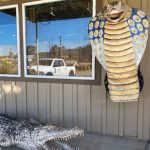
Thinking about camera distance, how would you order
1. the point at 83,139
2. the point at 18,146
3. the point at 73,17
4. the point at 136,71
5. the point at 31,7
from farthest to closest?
the point at 31,7 → the point at 73,17 → the point at 83,139 → the point at 18,146 → the point at 136,71

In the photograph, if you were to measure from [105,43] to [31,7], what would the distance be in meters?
1.70

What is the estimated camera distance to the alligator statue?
2785 millimetres

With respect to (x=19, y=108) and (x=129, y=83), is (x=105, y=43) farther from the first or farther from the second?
(x=19, y=108)

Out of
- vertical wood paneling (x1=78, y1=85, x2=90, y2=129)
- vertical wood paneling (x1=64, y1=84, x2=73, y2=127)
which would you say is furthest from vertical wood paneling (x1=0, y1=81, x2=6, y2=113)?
vertical wood paneling (x1=78, y1=85, x2=90, y2=129)

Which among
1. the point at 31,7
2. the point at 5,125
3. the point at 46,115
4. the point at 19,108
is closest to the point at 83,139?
the point at 46,115

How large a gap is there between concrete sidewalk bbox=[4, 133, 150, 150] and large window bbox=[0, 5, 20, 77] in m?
1.67

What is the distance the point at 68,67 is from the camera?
12.2ft

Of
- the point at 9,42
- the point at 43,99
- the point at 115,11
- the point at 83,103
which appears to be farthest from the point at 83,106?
the point at 9,42

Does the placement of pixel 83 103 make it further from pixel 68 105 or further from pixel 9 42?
pixel 9 42

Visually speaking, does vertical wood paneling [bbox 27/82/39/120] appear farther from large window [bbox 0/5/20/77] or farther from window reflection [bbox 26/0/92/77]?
large window [bbox 0/5/20/77]

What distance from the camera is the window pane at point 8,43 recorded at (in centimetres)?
411

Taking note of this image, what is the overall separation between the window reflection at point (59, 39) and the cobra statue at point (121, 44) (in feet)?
2.22

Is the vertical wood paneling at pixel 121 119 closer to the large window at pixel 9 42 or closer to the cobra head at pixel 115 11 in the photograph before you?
the cobra head at pixel 115 11

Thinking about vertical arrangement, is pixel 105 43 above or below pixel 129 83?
above
